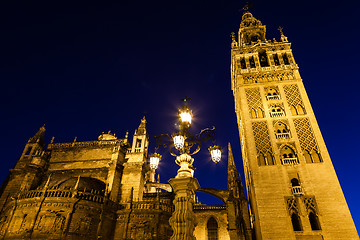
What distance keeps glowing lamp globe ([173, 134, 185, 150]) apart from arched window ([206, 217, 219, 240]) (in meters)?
19.2

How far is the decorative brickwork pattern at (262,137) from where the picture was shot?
66.6ft

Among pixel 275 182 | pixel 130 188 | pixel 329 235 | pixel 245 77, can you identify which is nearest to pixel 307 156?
pixel 275 182

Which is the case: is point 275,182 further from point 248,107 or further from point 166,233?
point 166,233

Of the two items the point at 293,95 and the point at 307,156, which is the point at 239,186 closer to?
the point at 307,156

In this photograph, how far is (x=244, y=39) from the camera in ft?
116

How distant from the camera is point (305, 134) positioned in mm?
20703

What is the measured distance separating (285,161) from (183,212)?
47.0 feet

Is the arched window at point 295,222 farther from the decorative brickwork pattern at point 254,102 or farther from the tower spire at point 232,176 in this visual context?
the decorative brickwork pattern at point 254,102

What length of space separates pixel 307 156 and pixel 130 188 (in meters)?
17.4

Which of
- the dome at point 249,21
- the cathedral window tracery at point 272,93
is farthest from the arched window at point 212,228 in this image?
the dome at point 249,21

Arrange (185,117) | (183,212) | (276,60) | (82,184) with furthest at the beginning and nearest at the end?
1. (276,60)
2. (82,184)
3. (185,117)
4. (183,212)

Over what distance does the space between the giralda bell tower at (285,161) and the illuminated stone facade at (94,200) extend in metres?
4.24

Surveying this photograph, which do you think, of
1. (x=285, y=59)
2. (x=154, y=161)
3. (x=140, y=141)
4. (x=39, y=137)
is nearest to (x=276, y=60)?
(x=285, y=59)

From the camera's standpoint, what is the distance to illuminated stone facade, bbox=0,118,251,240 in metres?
19.7
